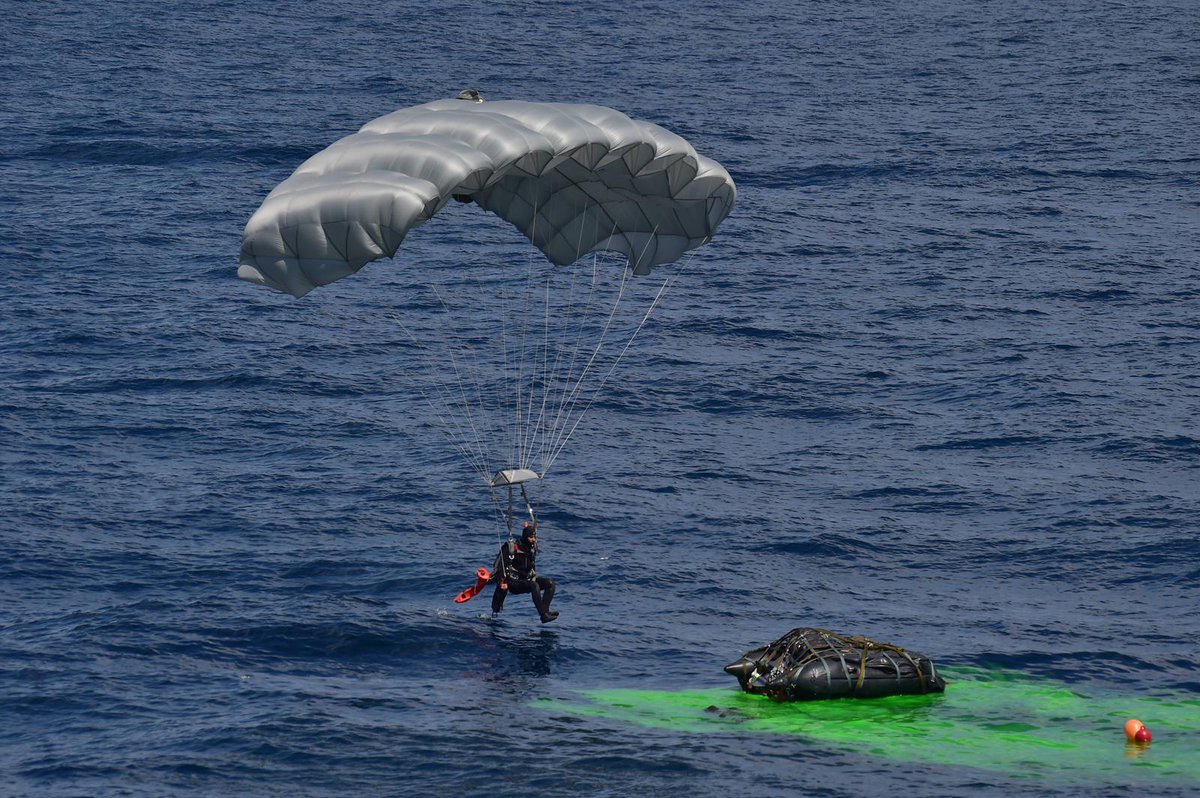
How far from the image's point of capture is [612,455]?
72938 mm

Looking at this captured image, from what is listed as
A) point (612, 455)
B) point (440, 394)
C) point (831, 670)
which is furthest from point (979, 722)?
point (440, 394)

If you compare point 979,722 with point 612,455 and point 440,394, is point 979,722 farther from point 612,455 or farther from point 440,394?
point 440,394

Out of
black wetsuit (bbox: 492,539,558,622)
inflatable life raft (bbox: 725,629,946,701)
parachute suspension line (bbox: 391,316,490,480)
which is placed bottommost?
inflatable life raft (bbox: 725,629,946,701)

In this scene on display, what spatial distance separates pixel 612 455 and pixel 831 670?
86.4 ft

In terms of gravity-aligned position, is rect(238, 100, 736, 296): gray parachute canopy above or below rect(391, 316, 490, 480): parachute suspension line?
above

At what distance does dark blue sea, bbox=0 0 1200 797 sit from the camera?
4938cm

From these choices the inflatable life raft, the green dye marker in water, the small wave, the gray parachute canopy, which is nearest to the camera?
the gray parachute canopy

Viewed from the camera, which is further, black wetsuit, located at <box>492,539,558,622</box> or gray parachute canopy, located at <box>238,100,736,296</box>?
black wetsuit, located at <box>492,539,558,622</box>

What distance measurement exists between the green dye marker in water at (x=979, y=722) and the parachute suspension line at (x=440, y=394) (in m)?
21.2

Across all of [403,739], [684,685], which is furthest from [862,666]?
[403,739]

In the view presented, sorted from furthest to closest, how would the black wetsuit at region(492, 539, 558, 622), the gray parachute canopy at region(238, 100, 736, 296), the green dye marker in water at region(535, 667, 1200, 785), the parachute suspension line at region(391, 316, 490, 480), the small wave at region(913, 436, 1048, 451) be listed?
Result: the small wave at region(913, 436, 1048, 451) < the parachute suspension line at region(391, 316, 490, 480) < the black wetsuit at region(492, 539, 558, 622) < the green dye marker in water at region(535, 667, 1200, 785) < the gray parachute canopy at region(238, 100, 736, 296)

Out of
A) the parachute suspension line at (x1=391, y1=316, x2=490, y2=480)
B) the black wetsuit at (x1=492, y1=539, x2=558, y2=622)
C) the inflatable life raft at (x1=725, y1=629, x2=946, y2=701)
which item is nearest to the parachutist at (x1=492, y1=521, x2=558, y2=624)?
the black wetsuit at (x1=492, y1=539, x2=558, y2=622)

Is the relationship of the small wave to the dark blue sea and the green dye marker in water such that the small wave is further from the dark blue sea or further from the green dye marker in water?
the green dye marker in water

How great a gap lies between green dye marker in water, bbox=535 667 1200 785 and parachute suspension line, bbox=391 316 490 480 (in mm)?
21163
